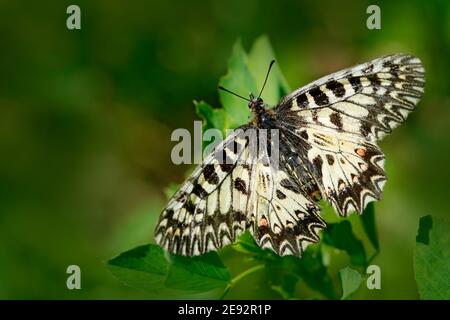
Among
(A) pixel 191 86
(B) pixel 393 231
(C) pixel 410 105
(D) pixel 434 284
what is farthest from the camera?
(A) pixel 191 86

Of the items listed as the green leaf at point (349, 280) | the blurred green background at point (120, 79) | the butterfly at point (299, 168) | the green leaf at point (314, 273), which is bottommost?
the green leaf at point (349, 280)

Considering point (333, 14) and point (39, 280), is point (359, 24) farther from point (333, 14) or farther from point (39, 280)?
point (39, 280)

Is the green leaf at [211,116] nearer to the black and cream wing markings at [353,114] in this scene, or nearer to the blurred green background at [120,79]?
the black and cream wing markings at [353,114]

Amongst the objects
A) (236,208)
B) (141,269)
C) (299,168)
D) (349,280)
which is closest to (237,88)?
(299,168)

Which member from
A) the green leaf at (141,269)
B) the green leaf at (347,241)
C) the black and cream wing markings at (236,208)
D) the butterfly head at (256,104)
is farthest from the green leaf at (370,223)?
the green leaf at (141,269)

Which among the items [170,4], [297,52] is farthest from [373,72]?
[170,4]

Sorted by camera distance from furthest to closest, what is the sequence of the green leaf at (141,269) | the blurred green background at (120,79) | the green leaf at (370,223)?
the blurred green background at (120,79) → the green leaf at (370,223) → the green leaf at (141,269)

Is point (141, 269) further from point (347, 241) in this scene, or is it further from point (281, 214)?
point (347, 241)
